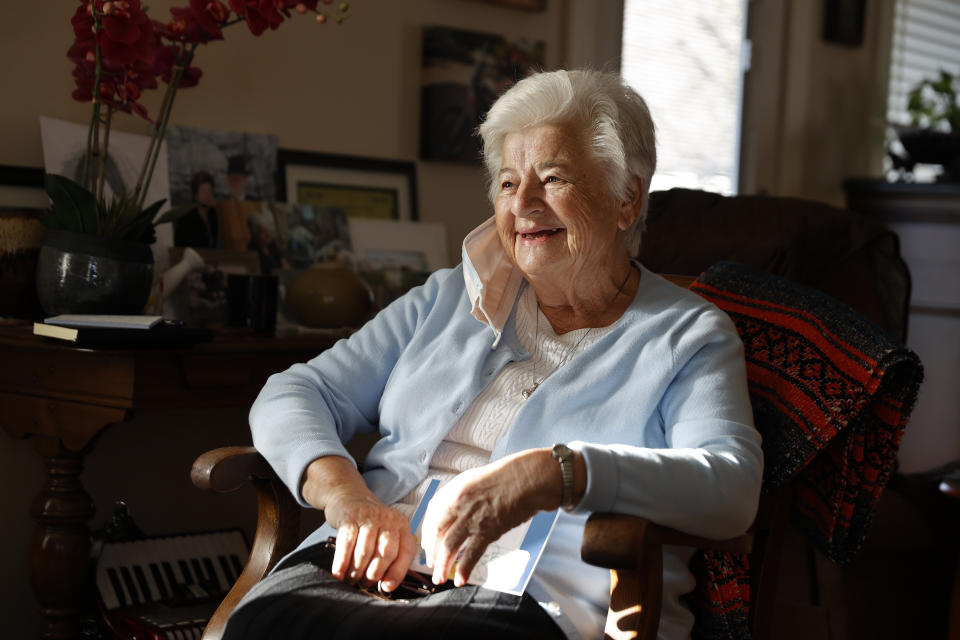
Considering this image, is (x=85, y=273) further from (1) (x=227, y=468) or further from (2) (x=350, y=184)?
(2) (x=350, y=184)

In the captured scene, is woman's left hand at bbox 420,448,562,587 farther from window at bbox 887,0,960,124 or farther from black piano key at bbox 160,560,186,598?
window at bbox 887,0,960,124

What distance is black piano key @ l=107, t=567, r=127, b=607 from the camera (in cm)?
195

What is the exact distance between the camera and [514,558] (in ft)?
4.58

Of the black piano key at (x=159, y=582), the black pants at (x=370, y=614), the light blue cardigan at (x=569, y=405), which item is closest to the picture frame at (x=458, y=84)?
the light blue cardigan at (x=569, y=405)

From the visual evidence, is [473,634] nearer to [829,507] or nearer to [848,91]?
[829,507]

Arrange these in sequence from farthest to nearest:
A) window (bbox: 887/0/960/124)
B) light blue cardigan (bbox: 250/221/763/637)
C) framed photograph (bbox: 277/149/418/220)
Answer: window (bbox: 887/0/960/124), framed photograph (bbox: 277/149/418/220), light blue cardigan (bbox: 250/221/763/637)

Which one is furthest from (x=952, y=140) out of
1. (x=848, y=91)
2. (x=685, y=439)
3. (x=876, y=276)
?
(x=685, y=439)

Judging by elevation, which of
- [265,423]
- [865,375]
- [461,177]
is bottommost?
[265,423]

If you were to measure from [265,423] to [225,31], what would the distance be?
1.08m

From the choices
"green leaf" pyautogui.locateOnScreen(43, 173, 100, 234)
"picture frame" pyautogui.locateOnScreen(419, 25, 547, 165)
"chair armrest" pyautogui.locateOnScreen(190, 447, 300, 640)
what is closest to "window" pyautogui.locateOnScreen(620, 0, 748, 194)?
"picture frame" pyautogui.locateOnScreen(419, 25, 547, 165)

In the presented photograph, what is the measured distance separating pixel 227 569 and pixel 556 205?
3.50ft

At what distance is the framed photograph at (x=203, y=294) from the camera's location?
2.08 metres

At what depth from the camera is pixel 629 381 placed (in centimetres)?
153

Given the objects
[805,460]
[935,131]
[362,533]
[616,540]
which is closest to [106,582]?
[362,533]
